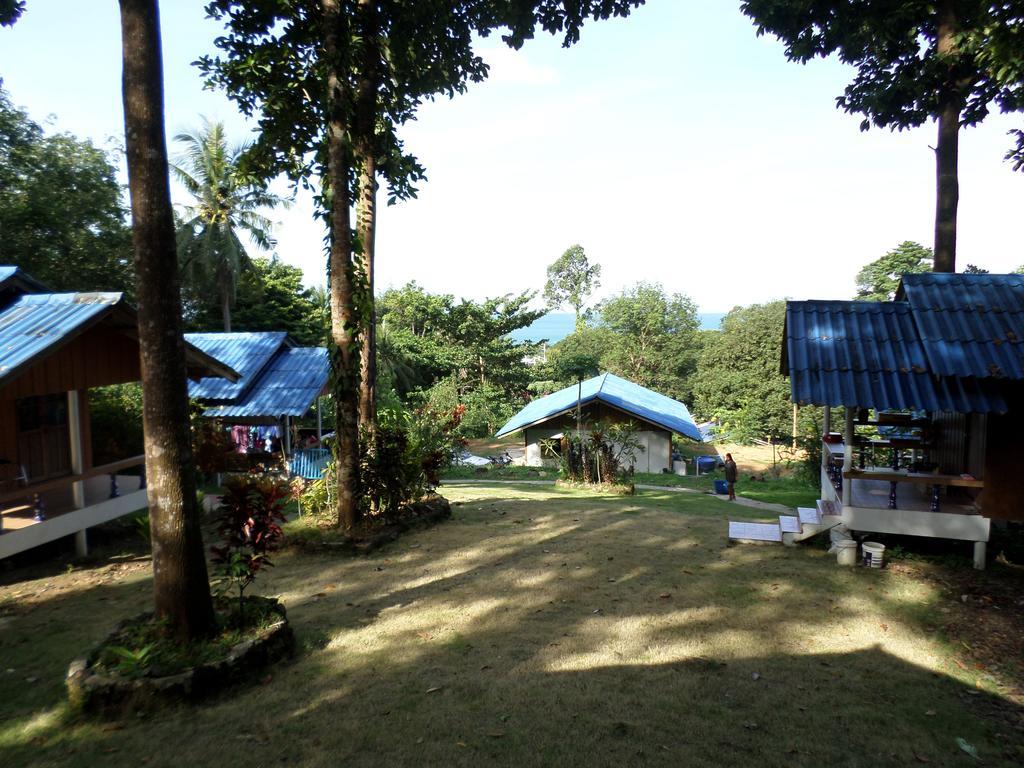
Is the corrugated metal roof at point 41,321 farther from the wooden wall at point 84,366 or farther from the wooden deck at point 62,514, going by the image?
the wooden deck at point 62,514

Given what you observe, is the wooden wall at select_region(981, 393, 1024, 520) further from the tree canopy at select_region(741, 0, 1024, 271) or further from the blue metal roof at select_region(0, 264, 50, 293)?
the blue metal roof at select_region(0, 264, 50, 293)

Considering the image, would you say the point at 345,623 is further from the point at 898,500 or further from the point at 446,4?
the point at 446,4

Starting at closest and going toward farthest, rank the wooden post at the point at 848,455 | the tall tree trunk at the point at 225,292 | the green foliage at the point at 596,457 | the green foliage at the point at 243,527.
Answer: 1. the green foliage at the point at 243,527
2. the wooden post at the point at 848,455
3. the green foliage at the point at 596,457
4. the tall tree trunk at the point at 225,292

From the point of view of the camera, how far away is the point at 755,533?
1052cm

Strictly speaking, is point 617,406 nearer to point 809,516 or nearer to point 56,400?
point 809,516

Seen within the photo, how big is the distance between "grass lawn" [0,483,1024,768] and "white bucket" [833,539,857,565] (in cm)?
21

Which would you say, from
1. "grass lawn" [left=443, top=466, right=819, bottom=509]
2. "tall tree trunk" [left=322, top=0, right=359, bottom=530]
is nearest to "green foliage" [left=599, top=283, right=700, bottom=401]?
"grass lawn" [left=443, top=466, right=819, bottom=509]

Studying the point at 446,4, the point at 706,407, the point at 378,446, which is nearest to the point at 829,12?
the point at 446,4

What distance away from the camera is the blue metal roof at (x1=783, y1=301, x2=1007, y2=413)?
8.62 m

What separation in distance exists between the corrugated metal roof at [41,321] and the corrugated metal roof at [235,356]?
28.0 feet

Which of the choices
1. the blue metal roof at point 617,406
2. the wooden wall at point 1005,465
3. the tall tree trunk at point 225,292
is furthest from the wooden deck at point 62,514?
the tall tree trunk at point 225,292

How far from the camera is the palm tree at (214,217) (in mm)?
34094

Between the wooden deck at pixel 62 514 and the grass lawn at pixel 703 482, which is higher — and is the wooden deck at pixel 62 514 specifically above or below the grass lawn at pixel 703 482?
above

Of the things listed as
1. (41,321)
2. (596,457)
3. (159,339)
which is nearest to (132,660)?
(159,339)
